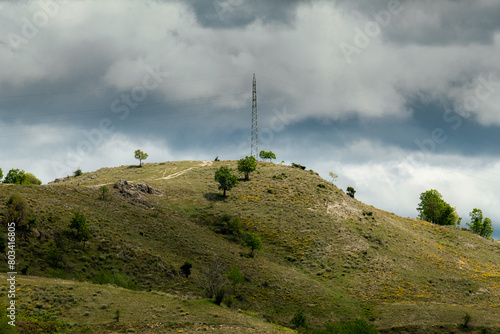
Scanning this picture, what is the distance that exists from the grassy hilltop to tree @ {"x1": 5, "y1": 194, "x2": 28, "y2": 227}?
252cm

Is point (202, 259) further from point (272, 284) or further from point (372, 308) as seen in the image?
point (372, 308)

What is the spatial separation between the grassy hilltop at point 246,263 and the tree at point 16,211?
252 centimetres

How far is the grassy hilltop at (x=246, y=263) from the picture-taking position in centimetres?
4441

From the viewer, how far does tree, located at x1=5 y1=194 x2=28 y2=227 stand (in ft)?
197

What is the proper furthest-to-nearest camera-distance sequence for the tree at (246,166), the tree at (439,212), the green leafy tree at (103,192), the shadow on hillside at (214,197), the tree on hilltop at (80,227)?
the tree at (439,212)
the tree at (246,166)
the shadow on hillside at (214,197)
the green leafy tree at (103,192)
the tree on hilltop at (80,227)

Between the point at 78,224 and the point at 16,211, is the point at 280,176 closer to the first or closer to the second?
the point at 78,224

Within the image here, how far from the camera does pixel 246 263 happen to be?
250ft

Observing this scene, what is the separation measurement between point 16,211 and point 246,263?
4169 centimetres

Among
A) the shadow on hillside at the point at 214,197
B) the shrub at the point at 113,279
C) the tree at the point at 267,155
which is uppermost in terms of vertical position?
the tree at the point at 267,155

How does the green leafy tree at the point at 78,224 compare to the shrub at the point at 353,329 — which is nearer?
the shrub at the point at 353,329

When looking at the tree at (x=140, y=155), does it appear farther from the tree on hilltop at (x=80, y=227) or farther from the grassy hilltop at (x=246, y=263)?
the tree on hilltop at (x=80, y=227)

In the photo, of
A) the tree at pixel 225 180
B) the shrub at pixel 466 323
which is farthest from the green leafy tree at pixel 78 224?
the shrub at pixel 466 323

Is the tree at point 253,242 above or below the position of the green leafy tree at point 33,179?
below

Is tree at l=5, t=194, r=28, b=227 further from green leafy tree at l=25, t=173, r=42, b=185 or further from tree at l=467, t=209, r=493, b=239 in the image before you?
tree at l=467, t=209, r=493, b=239
